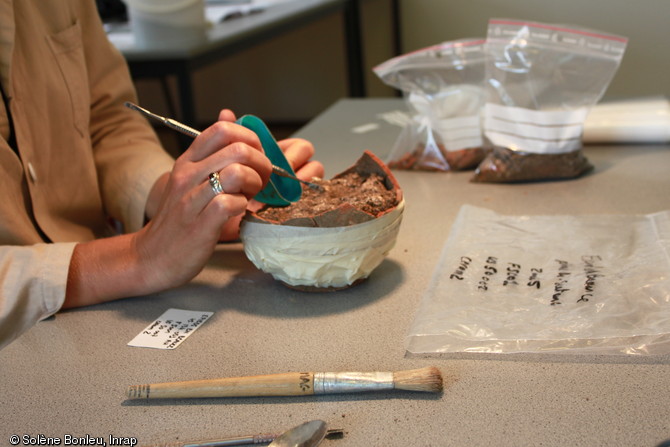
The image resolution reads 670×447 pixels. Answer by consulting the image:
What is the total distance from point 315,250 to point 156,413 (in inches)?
9.7

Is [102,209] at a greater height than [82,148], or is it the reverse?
[82,148]

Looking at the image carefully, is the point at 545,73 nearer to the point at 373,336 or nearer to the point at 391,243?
the point at 391,243

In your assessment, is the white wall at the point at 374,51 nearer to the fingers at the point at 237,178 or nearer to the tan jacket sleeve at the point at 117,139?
the tan jacket sleeve at the point at 117,139

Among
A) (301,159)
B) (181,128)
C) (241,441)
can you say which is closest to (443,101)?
(301,159)

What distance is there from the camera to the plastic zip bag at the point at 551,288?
68 centimetres

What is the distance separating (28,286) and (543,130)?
0.84 m

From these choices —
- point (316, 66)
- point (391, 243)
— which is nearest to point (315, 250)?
point (391, 243)

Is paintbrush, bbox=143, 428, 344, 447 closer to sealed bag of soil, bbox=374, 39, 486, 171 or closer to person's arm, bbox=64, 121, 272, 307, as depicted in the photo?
person's arm, bbox=64, 121, 272, 307

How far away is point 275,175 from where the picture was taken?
0.90 meters

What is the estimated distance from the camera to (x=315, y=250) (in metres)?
0.77

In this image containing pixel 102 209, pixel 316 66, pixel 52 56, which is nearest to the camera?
pixel 52 56

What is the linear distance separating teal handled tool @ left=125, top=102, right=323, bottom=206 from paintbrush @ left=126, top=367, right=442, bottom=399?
30 centimetres

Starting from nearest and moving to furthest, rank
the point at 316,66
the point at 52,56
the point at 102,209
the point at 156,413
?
the point at 156,413, the point at 52,56, the point at 102,209, the point at 316,66

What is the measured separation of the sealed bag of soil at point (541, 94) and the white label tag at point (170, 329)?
0.62 m
